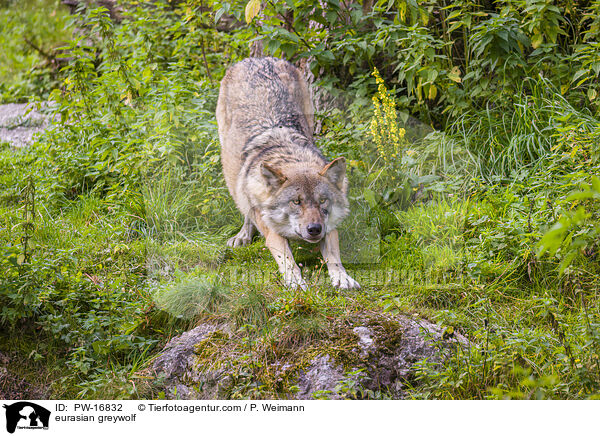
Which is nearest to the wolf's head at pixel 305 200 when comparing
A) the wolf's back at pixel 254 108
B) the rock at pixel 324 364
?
the wolf's back at pixel 254 108

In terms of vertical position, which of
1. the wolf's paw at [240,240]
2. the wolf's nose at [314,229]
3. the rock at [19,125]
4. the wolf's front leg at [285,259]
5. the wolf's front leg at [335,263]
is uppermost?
the wolf's nose at [314,229]

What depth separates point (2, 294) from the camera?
3.76 meters

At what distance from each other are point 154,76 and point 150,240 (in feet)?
10.3

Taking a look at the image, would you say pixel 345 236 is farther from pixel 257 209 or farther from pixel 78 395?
pixel 78 395

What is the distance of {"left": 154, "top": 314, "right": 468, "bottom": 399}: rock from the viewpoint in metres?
3.33

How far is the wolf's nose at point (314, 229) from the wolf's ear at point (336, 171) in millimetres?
588

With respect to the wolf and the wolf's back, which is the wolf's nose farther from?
the wolf's back

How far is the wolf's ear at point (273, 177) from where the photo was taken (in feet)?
16.0

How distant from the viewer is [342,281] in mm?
4598

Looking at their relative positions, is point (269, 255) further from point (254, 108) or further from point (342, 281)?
point (254, 108)

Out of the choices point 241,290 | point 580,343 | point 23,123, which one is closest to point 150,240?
point 241,290
